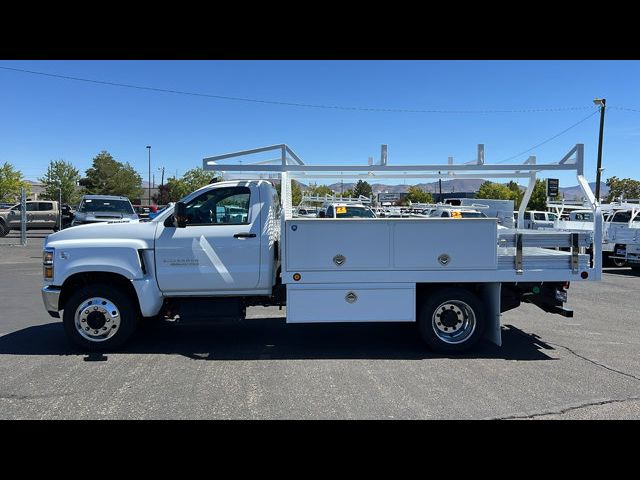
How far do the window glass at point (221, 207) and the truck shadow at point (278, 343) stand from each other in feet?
5.56

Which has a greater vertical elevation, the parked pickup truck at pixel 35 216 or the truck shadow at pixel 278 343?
the parked pickup truck at pixel 35 216

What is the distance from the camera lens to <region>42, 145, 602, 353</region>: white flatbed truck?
631 cm

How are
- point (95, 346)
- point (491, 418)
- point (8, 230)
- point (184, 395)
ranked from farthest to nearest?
point (8, 230), point (95, 346), point (184, 395), point (491, 418)

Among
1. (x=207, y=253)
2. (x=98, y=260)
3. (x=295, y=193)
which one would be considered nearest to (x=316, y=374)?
(x=207, y=253)

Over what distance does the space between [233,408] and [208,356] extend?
180 centimetres

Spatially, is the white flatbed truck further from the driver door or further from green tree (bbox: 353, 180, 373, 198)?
green tree (bbox: 353, 180, 373, 198)

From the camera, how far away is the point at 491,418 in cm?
451

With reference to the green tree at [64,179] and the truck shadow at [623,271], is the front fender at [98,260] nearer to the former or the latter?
the truck shadow at [623,271]

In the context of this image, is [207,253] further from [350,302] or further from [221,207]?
[350,302]

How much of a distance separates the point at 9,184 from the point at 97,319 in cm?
5786

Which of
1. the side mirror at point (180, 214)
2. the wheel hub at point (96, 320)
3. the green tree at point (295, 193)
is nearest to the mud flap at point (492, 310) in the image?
the green tree at point (295, 193)

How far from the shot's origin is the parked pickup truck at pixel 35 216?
28659 millimetres
